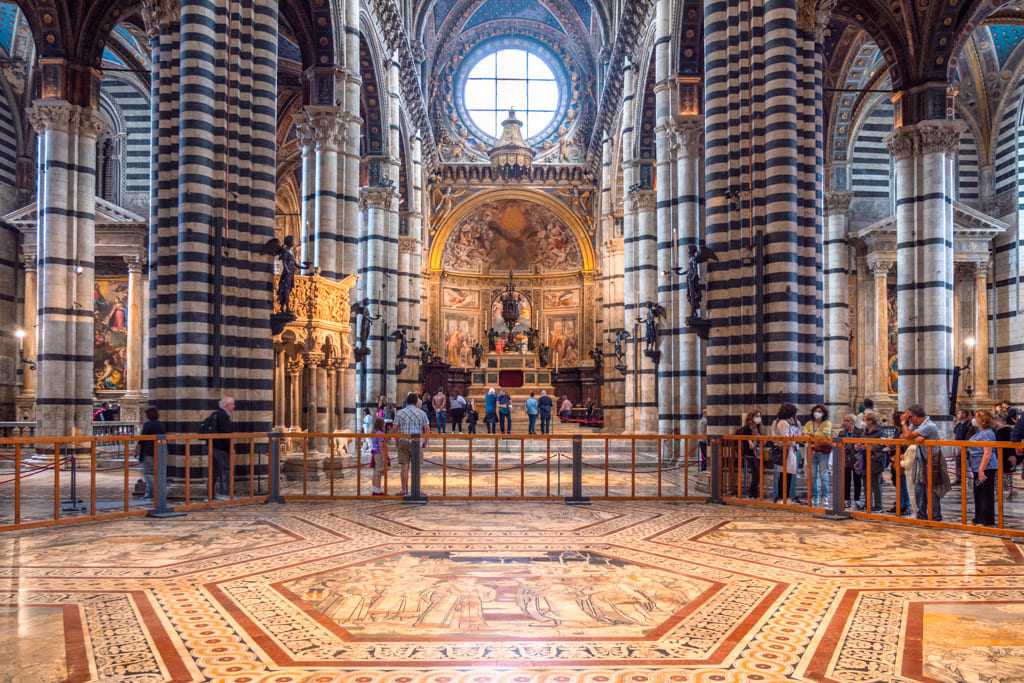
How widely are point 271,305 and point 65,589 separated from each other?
8.18 metres

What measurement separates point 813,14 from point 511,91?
103 ft

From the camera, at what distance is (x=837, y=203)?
28.1 metres

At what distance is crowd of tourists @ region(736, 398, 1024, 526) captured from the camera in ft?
33.7

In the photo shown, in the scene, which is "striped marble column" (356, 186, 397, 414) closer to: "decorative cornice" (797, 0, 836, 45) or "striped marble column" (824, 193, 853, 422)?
"striped marble column" (824, 193, 853, 422)

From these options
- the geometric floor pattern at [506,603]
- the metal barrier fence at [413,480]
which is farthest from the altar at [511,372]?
the geometric floor pattern at [506,603]

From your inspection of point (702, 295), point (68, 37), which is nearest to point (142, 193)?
point (68, 37)

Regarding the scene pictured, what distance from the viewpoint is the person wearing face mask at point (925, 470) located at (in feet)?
33.9

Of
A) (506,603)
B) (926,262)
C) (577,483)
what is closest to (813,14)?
(926,262)

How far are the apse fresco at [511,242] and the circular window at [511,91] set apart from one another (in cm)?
420

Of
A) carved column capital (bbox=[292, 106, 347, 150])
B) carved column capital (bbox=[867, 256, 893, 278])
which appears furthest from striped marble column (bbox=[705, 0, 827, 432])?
carved column capital (bbox=[867, 256, 893, 278])

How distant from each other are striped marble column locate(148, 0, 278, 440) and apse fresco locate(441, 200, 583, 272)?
1176 inches

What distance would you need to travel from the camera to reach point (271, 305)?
1452 cm

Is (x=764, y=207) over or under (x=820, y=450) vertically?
over

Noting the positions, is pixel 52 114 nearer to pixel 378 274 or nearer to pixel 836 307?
pixel 378 274
